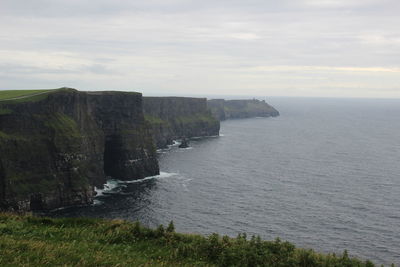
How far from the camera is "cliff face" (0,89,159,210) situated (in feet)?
250

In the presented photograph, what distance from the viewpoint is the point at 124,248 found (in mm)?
25625

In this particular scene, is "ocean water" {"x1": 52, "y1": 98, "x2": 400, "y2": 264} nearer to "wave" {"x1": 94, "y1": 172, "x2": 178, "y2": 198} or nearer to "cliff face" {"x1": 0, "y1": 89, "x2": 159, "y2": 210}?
"wave" {"x1": 94, "y1": 172, "x2": 178, "y2": 198}

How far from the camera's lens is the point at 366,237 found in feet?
224

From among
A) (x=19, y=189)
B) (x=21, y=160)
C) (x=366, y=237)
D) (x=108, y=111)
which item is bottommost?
(x=366, y=237)

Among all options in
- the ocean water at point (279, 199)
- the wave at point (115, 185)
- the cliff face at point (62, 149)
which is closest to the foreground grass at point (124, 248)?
the ocean water at point (279, 199)

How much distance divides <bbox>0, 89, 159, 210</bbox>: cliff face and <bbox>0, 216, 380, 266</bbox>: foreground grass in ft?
160

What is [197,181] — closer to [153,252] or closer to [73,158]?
[73,158]

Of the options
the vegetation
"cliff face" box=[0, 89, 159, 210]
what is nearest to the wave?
"cliff face" box=[0, 89, 159, 210]

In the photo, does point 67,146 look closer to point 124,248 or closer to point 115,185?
point 115,185

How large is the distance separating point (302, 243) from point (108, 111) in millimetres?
64877

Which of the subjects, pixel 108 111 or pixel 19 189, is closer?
pixel 19 189

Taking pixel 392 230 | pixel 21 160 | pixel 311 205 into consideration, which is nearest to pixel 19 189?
pixel 21 160

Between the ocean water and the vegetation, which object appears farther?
the vegetation

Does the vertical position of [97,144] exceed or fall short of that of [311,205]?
it exceeds it
